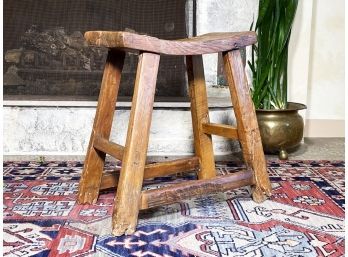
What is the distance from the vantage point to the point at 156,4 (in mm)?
2170

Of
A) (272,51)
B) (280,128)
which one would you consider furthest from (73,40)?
(280,128)

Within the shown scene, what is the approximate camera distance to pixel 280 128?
1.87 metres

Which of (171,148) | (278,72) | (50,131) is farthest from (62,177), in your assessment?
(278,72)

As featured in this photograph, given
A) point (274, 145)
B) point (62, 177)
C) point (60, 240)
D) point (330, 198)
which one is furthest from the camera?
point (274, 145)

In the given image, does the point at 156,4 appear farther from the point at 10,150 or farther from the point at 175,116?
the point at 10,150

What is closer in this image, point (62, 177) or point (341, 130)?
point (62, 177)

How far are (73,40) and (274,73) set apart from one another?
1024 millimetres

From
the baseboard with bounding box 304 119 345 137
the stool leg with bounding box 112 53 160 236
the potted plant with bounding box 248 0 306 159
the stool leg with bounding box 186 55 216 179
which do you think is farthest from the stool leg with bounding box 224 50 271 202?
the baseboard with bounding box 304 119 345 137

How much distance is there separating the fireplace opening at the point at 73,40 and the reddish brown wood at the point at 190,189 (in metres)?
0.91

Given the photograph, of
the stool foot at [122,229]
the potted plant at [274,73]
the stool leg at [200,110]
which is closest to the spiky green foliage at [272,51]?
the potted plant at [274,73]

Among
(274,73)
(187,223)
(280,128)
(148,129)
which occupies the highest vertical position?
(274,73)

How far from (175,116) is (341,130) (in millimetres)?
1036

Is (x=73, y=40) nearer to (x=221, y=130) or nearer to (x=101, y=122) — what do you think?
(x=101, y=122)

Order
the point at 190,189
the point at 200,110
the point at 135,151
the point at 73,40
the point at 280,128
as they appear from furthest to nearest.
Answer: the point at 73,40, the point at 280,128, the point at 200,110, the point at 190,189, the point at 135,151
